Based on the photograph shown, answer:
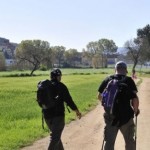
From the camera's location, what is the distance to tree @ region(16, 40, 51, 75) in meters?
138

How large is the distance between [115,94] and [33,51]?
138 metres

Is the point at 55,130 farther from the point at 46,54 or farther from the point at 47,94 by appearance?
the point at 46,54

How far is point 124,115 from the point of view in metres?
7.32

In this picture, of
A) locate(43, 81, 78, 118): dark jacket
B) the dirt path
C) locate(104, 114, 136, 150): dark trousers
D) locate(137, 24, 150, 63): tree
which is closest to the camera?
locate(104, 114, 136, 150): dark trousers

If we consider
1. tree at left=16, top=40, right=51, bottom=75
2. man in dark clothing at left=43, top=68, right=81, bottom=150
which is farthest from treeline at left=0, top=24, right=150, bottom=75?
man in dark clothing at left=43, top=68, right=81, bottom=150

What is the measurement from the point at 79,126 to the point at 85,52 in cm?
18559

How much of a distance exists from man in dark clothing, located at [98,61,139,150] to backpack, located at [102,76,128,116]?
0.04 meters

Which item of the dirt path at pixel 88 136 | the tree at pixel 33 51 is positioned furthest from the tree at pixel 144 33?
the dirt path at pixel 88 136

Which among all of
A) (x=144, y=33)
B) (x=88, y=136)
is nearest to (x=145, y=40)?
(x=144, y=33)

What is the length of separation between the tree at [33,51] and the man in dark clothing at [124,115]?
410ft

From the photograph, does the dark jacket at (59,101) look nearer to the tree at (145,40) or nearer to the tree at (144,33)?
the tree at (145,40)

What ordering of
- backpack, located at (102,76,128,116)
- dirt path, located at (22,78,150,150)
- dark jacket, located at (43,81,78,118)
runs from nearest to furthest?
backpack, located at (102,76,128,116) → dark jacket, located at (43,81,78,118) → dirt path, located at (22,78,150,150)

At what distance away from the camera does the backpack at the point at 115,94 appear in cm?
724

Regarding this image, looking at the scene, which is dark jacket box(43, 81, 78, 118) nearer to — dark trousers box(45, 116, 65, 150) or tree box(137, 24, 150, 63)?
dark trousers box(45, 116, 65, 150)
